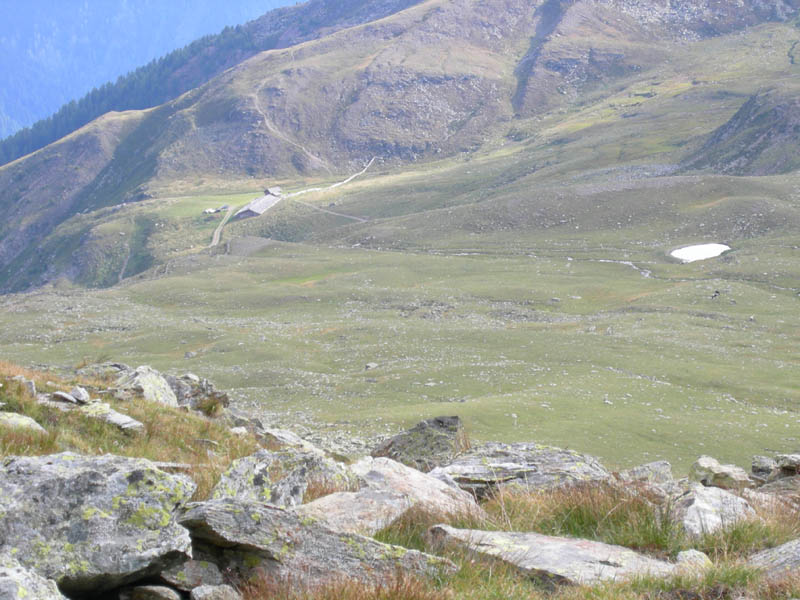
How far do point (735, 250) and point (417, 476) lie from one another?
96.3m

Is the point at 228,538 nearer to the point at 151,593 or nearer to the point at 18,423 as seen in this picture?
the point at 151,593

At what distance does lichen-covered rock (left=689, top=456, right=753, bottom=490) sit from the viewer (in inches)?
563

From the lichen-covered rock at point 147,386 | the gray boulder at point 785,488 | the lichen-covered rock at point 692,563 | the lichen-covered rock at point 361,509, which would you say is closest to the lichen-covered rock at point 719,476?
the gray boulder at point 785,488

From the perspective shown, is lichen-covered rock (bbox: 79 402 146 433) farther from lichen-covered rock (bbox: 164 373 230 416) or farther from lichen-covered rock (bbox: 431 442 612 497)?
lichen-covered rock (bbox: 164 373 230 416)

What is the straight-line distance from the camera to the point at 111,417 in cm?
1439

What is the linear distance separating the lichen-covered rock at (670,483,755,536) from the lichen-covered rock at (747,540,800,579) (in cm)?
90

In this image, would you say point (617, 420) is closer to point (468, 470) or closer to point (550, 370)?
point (550, 370)

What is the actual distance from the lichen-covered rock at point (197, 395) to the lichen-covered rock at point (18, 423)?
10118mm

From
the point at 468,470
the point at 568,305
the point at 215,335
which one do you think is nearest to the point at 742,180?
the point at 568,305

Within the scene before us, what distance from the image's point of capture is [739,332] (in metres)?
61.9

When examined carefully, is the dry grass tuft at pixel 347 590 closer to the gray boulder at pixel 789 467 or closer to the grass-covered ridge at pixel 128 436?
the grass-covered ridge at pixel 128 436

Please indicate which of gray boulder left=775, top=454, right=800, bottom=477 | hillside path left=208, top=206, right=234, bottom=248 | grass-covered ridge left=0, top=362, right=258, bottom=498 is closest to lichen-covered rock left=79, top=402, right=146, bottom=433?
grass-covered ridge left=0, top=362, right=258, bottom=498

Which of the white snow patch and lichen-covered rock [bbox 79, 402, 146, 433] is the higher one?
lichen-covered rock [bbox 79, 402, 146, 433]

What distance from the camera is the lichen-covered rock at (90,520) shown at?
19.5ft
